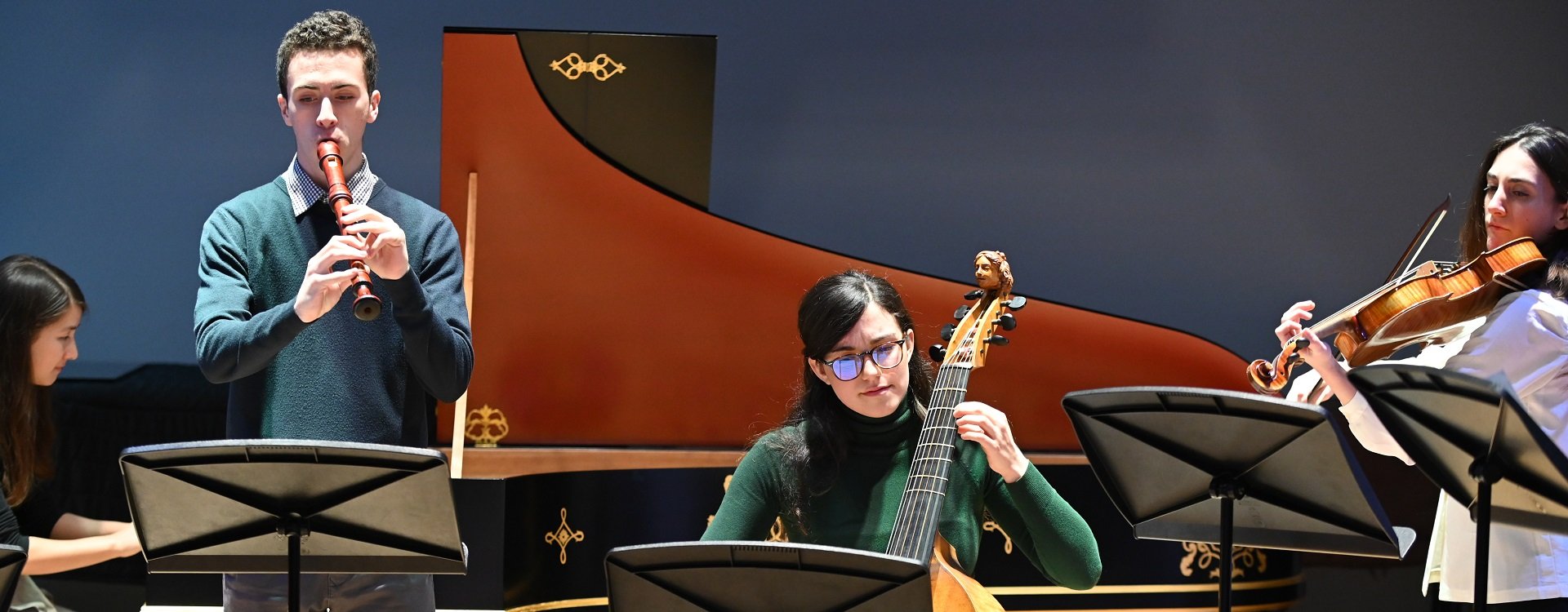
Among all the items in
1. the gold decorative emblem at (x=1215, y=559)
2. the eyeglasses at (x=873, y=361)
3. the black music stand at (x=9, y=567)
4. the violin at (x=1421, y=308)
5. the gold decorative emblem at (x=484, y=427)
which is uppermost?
the violin at (x=1421, y=308)

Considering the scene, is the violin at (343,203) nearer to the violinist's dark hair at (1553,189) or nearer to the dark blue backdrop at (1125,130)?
the violinist's dark hair at (1553,189)

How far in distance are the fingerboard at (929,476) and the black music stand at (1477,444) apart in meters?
0.63

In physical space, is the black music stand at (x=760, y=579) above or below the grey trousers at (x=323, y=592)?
above

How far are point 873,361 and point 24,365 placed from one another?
182cm

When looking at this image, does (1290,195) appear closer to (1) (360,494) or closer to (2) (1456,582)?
(2) (1456,582)

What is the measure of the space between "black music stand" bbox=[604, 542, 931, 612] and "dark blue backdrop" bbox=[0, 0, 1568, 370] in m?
3.93

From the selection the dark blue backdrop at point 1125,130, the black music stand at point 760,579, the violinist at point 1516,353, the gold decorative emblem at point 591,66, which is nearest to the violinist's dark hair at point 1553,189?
the violinist at point 1516,353

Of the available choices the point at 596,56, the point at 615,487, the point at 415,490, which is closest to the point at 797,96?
the point at 596,56

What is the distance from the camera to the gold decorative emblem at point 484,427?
4059mm

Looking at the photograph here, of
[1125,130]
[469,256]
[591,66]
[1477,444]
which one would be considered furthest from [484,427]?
[1125,130]

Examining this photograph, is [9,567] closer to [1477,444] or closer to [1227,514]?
[1227,514]

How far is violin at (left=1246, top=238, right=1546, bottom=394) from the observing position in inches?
93.7

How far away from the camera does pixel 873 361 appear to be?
2.37 metres

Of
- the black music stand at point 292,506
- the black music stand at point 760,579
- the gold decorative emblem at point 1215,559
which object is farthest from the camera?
the gold decorative emblem at point 1215,559
